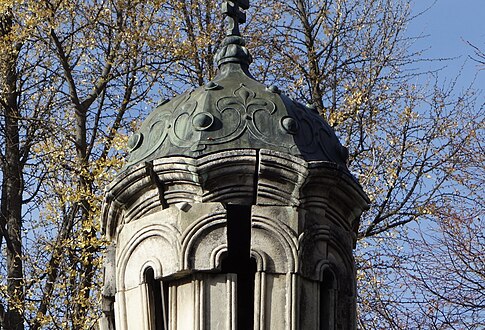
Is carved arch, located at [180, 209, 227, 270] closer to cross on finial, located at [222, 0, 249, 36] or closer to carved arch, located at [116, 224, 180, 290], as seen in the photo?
carved arch, located at [116, 224, 180, 290]

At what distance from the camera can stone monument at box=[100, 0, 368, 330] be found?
263 inches

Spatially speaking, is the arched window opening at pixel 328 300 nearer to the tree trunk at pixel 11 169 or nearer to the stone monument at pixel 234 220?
the stone monument at pixel 234 220

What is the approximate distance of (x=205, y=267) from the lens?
6664mm

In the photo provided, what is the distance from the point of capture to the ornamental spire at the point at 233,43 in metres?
7.64

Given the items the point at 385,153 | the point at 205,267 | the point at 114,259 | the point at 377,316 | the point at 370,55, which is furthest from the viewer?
the point at 370,55

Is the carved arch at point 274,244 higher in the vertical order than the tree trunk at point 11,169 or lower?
lower

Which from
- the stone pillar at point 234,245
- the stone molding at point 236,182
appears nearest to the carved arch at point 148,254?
the stone pillar at point 234,245

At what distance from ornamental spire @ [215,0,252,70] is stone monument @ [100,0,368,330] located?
50 cm

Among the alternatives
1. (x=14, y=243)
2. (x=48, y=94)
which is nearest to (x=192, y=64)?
(x=48, y=94)

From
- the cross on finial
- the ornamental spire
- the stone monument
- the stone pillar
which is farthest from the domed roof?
the cross on finial

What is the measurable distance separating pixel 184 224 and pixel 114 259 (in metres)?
0.76

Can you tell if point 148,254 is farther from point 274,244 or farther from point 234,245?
point 274,244

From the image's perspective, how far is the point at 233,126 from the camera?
6.93 metres

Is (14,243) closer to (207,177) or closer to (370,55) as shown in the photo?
(370,55)
